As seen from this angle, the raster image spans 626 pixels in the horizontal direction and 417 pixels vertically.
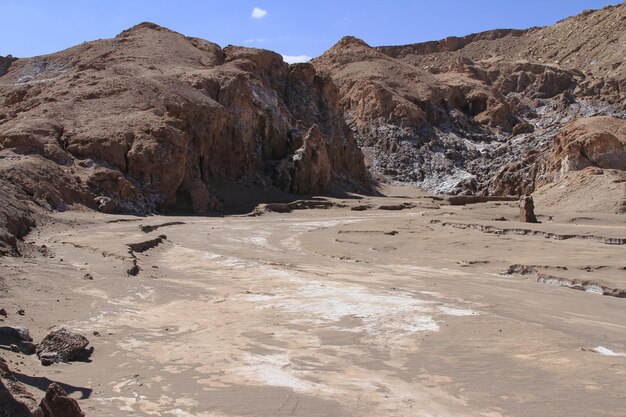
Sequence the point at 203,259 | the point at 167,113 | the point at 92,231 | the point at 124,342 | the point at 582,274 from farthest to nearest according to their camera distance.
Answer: the point at 167,113, the point at 92,231, the point at 203,259, the point at 582,274, the point at 124,342

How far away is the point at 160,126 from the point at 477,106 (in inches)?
1541

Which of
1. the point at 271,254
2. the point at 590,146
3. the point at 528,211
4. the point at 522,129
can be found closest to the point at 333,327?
the point at 271,254

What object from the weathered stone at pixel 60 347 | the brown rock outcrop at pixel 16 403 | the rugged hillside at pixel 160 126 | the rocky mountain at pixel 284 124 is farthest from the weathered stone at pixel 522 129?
the brown rock outcrop at pixel 16 403

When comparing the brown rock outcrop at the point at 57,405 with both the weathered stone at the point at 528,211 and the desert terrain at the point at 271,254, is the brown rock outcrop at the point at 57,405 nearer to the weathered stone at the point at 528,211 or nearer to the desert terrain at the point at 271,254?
the desert terrain at the point at 271,254

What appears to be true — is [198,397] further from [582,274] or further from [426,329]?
[582,274]

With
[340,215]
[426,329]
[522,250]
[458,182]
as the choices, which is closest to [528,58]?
[458,182]

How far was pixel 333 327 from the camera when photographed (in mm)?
7395

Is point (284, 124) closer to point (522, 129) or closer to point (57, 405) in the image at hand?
point (522, 129)

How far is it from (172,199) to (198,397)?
84.8ft

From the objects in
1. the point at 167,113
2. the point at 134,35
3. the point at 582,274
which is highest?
the point at 134,35

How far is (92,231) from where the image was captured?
1852 cm

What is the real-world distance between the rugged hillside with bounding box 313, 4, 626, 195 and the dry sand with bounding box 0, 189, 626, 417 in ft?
101

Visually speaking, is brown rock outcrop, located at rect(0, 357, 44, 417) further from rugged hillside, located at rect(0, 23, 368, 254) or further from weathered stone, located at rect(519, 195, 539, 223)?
weathered stone, located at rect(519, 195, 539, 223)

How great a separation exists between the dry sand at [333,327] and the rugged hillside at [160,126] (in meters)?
6.58
